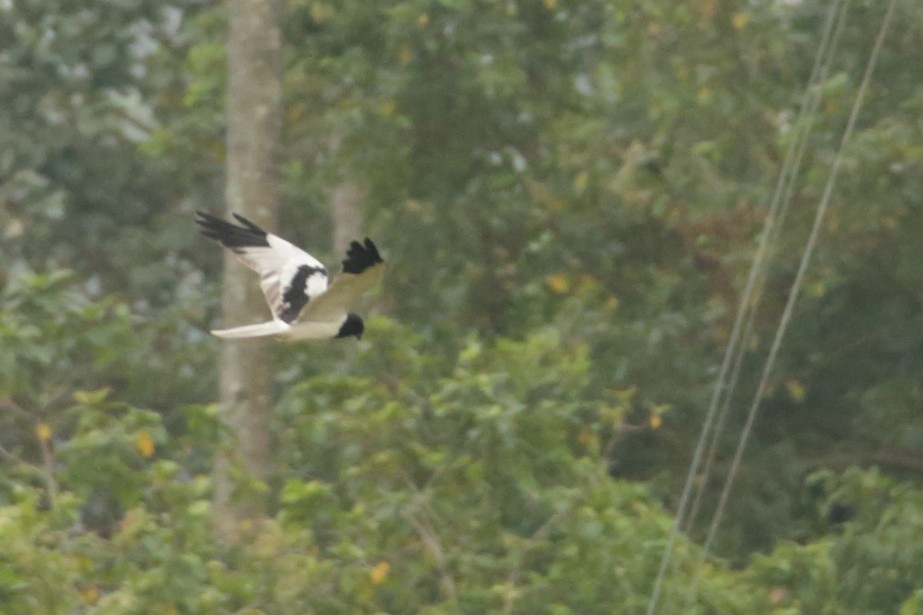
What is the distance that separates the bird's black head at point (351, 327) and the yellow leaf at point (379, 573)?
258 centimetres

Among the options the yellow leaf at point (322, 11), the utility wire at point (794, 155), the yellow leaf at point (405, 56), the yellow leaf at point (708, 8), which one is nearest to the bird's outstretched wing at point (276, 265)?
the utility wire at point (794, 155)

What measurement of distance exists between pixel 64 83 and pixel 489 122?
320 cm

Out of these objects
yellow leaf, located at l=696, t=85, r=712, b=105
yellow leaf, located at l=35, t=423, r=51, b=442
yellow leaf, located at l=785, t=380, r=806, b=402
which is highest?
yellow leaf, located at l=696, t=85, r=712, b=105

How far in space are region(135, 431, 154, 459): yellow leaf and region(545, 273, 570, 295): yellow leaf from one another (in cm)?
390

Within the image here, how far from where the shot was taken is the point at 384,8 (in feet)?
40.4

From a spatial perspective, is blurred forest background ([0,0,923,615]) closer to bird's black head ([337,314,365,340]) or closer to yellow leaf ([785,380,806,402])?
yellow leaf ([785,380,806,402])

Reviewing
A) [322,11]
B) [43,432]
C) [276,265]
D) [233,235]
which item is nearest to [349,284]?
[276,265]

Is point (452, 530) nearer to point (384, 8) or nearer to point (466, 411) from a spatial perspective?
point (466, 411)

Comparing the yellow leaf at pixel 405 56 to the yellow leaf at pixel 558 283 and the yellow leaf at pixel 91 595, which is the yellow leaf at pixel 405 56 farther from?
the yellow leaf at pixel 91 595

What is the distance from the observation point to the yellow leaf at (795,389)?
1297 cm

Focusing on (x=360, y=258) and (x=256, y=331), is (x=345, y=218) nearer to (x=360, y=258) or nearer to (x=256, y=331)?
(x=256, y=331)

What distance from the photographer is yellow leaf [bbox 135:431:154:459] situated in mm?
9273

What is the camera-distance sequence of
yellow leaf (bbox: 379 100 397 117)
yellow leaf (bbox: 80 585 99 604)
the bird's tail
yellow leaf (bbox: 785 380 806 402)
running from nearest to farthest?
the bird's tail < yellow leaf (bbox: 80 585 99 604) < yellow leaf (bbox: 379 100 397 117) < yellow leaf (bbox: 785 380 806 402)

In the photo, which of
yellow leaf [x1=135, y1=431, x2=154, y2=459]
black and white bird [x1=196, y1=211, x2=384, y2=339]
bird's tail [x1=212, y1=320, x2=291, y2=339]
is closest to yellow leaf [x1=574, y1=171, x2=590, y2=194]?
yellow leaf [x1=135, y1=431, x2=154, y2=459]
